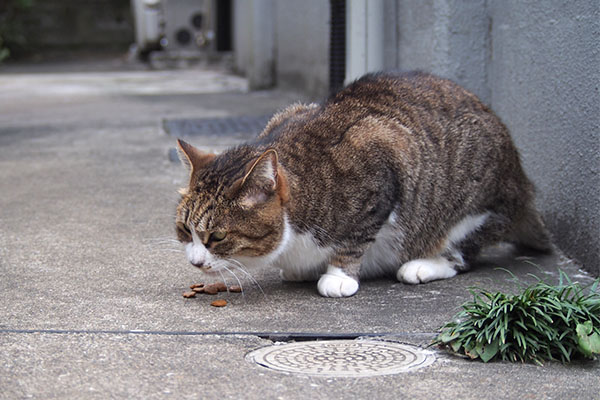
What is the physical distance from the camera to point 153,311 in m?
3.11

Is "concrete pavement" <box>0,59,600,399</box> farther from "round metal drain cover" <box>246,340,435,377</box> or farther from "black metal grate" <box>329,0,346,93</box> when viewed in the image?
"black metal grate" <box>329,0,346,93</box>

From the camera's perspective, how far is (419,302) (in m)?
3.26

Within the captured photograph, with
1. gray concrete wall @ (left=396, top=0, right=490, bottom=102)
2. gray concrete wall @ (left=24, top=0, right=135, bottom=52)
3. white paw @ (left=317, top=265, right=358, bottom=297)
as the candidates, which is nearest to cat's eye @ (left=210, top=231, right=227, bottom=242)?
white paw @ (left=317, top=265, right=358, bottom=297)

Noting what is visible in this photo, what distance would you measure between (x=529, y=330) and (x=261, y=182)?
110 centimetres

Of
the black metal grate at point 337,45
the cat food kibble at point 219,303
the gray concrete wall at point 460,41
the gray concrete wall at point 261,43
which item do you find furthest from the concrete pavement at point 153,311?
the gray concrete wall at point 261,43

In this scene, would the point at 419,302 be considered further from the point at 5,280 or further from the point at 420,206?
the point at 5,280

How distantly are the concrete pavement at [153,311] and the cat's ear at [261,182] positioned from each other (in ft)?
1.44

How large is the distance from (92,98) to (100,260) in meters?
7.40

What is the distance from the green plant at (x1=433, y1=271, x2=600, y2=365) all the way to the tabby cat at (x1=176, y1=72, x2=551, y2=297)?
29.2 inches

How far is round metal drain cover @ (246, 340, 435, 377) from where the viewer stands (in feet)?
8.35

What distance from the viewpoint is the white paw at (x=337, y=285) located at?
3.30 meters

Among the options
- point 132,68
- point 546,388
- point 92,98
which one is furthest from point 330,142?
point 132,68

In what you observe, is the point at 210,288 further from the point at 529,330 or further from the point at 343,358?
the point at 529,330

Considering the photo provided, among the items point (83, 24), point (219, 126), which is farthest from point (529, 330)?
point (83, 24)
